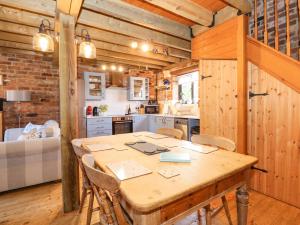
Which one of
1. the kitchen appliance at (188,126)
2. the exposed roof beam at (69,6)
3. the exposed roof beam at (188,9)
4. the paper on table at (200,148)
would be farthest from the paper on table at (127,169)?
the kitchen appliance at (188,126)

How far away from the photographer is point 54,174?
2564 mm

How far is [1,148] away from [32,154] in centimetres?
34

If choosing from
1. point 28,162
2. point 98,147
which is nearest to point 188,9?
point 98,147

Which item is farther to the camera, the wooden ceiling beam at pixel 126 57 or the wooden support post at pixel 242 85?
the wooden ceiling beam at pixel 126 57

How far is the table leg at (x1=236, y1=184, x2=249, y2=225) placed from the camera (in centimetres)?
123

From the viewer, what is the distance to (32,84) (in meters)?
4.30

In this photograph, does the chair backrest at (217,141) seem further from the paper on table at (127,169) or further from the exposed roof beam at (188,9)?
the exposed roof beam at (188,9)

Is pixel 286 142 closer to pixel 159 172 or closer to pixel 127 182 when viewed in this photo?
pixel 159 172

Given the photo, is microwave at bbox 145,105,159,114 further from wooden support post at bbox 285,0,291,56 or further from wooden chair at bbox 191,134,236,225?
wooden support post at bbox 285,0,291,56

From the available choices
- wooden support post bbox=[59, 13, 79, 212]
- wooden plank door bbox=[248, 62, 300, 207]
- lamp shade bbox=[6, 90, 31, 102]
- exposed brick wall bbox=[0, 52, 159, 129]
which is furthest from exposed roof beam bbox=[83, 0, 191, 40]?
lamp shade bbox=[6, 90, 31, 102]

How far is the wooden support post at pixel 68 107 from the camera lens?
73.5 inches

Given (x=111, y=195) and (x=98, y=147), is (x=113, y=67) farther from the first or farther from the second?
(x=111, y=195)

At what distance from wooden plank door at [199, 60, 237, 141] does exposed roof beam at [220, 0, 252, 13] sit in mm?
644

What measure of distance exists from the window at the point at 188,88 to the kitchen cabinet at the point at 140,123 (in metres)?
1.14
